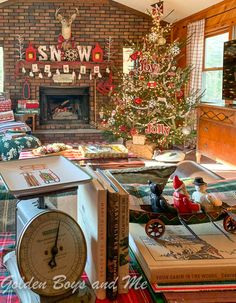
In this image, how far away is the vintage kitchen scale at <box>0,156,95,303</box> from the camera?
736 mm

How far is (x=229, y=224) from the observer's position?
1002mm

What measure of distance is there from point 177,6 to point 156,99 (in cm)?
188

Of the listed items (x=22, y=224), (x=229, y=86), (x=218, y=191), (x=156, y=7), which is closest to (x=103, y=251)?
(x=22, y=224)

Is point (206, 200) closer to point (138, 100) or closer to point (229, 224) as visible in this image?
point (229, 224)

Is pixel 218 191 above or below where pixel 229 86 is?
below

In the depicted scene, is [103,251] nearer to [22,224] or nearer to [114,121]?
[22,224]

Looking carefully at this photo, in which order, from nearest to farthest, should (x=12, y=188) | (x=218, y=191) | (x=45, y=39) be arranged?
1. (x=12, y=188)
2. (x=218, y=191)
3. (x=45, y=39)

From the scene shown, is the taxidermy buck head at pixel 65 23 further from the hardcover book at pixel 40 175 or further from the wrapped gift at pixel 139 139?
the hardcover book at pixel 40 175

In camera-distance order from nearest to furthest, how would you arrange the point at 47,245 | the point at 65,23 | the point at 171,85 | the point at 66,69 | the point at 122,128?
1. the point at 47,245
2. the point at 171,85
3. the point at 122,128
4. the point at 65,23
5. the point at 66,69

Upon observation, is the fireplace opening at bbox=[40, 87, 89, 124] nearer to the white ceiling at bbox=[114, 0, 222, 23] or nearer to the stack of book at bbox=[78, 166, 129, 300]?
the white ceiling at bbox=[114, 0, 222, 23]

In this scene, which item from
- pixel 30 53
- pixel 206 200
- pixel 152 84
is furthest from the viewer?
pixel 30 53

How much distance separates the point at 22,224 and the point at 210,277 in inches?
16.0

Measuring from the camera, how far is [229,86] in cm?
484

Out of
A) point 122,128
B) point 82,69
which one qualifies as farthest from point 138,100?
point 82,69
